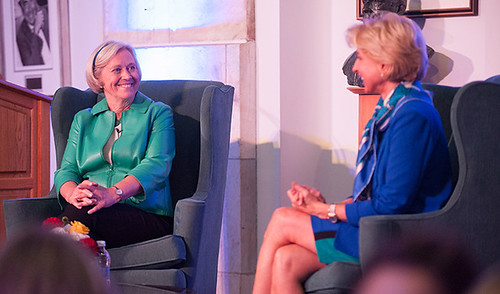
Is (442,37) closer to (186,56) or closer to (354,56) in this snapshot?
(354,56)

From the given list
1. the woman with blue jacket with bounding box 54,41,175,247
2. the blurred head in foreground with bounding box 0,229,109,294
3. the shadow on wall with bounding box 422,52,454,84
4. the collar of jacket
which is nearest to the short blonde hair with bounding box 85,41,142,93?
the woman with blue jacket with bounding box 54,41,175,247

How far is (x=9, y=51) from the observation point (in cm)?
Answer: 432

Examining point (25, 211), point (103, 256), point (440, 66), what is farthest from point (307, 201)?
point (440, 66)

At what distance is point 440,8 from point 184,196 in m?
1.89

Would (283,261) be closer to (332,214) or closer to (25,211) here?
(332,214)

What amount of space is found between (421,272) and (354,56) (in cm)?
280

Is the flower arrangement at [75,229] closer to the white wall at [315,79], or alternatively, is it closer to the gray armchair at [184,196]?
the gray armchair at [184,196]

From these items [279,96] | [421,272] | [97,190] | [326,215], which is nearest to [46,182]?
[97,190]

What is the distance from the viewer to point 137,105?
288 centimetres

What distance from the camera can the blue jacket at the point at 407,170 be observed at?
1927mm

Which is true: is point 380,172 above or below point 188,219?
above

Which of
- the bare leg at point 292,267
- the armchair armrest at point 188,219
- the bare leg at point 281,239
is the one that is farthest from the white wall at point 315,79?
the bare leg at point 292,267

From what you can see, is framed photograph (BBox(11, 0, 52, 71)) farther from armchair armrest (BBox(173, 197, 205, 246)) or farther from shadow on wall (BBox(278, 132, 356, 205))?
armchair armrest (BBox(173, 197, 205, 246))

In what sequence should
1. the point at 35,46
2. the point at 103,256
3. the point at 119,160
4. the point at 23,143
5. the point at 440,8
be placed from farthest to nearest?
the point at 35,46, the point at 440,8, the point at 23,143, the point at 119,160, the point at 103,256
